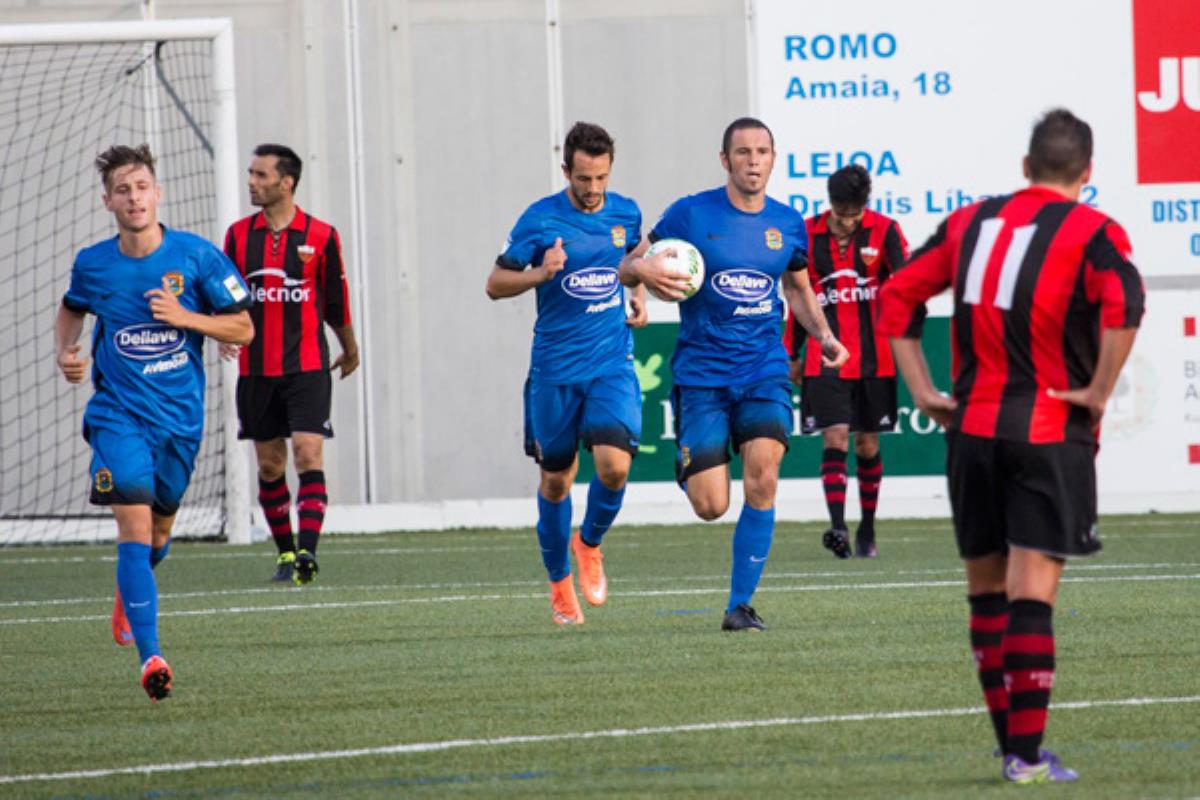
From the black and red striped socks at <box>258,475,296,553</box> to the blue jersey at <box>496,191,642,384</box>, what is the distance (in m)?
2.96

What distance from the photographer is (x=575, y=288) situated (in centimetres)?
934

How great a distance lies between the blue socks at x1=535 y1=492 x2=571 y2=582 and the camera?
367 inches

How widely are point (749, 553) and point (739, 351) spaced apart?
83cm

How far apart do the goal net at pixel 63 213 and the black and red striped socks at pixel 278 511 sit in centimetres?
372

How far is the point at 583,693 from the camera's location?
22.9 feet

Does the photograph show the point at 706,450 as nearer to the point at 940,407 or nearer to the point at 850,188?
the point at 940,407

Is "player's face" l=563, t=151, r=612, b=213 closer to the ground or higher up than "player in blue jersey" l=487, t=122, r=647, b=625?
higher up

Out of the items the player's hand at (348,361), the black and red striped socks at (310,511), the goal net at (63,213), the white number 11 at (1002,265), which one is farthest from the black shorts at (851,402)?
the white number 11 at (1002,265)

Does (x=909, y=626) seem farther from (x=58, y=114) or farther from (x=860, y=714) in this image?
(x=58, y=114)

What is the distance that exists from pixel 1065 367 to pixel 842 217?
25.4 feet

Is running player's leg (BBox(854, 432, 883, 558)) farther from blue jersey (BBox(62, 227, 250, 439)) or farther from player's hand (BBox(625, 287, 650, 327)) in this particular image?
blue jersey (BBox(62, 227, 250, 439))

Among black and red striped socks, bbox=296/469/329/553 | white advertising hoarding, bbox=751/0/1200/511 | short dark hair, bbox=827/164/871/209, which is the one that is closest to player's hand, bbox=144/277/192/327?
black and red striped socks, bbox=296/469/329/553

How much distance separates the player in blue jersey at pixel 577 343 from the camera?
364 inches

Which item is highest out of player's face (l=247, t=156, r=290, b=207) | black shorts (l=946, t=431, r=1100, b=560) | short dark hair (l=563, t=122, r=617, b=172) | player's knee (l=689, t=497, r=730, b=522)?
player's face (l=247, t=156, r=290, b=207)
